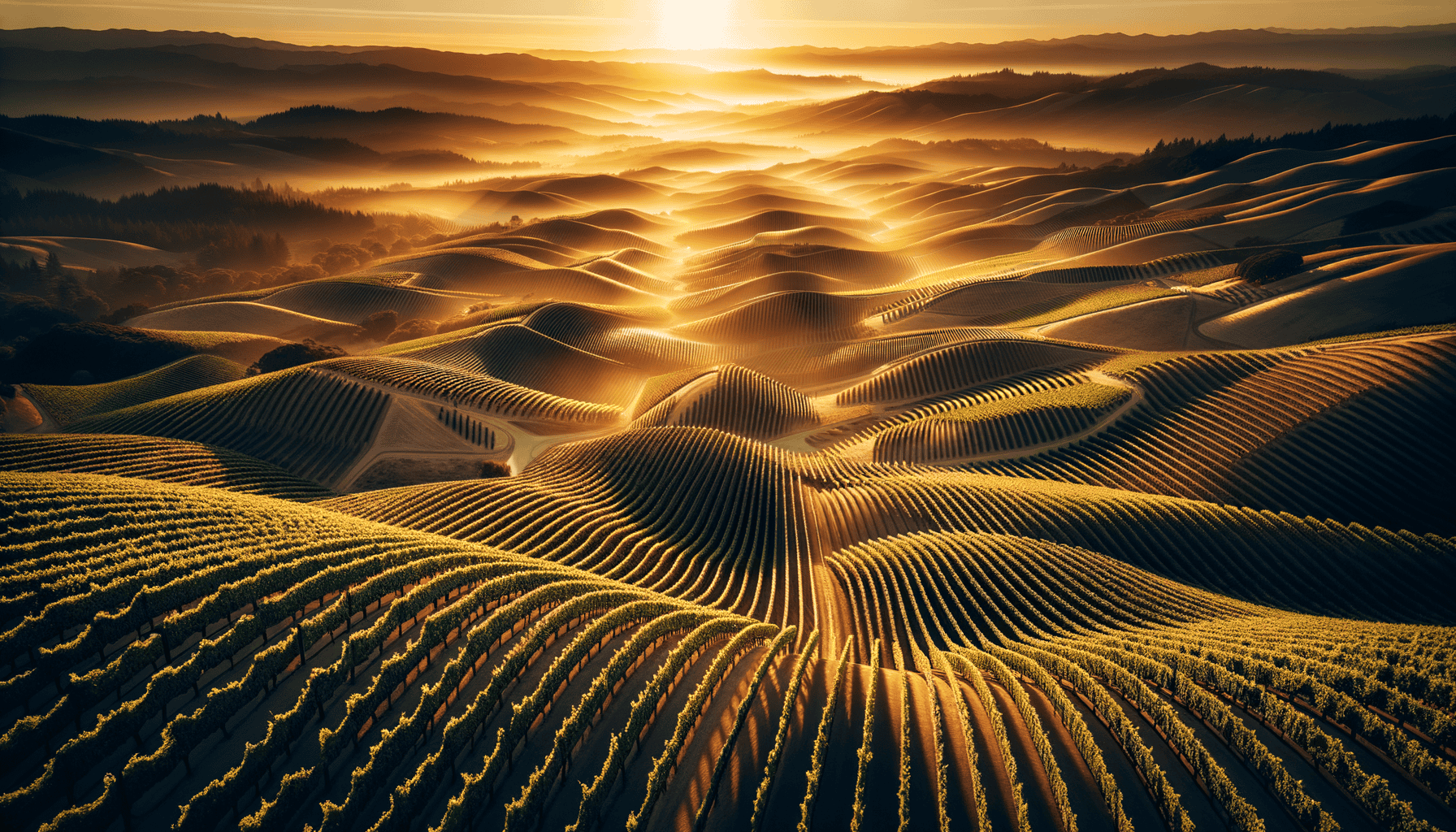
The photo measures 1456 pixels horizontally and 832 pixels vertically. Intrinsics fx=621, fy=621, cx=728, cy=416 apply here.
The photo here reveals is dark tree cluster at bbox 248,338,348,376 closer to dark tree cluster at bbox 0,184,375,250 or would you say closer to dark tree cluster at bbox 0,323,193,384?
dark tree cluster at bbox 0,323,193,384

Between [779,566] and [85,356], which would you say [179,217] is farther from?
[779,566]

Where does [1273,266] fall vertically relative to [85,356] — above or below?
above

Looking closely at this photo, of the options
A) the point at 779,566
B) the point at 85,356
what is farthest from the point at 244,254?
the point at 779,566

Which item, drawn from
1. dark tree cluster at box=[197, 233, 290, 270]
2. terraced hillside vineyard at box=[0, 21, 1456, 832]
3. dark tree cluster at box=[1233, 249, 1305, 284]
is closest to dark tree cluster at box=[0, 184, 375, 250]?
dark tree cluster at box=[197, 233, 290, 270]

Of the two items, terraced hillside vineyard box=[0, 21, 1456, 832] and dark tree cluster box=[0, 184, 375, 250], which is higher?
terraced hillside vineyard box=[0, 21, 1456, 832]

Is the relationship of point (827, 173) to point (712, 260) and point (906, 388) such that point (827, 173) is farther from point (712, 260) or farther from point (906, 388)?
point (906, 388)

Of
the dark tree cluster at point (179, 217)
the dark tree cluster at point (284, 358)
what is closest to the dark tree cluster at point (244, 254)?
the dark tree cluster at point (179, 217)

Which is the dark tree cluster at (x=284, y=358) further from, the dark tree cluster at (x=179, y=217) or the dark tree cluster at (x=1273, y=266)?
the dark tree cluster at (x=179, y=217)

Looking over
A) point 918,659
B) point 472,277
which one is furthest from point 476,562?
point 472,277

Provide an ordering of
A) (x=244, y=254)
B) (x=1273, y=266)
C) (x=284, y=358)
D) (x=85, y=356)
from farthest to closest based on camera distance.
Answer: (x=244, y=254)
(x=85, y=356)
(x=284, y=358)
(x=1273, y=266)
